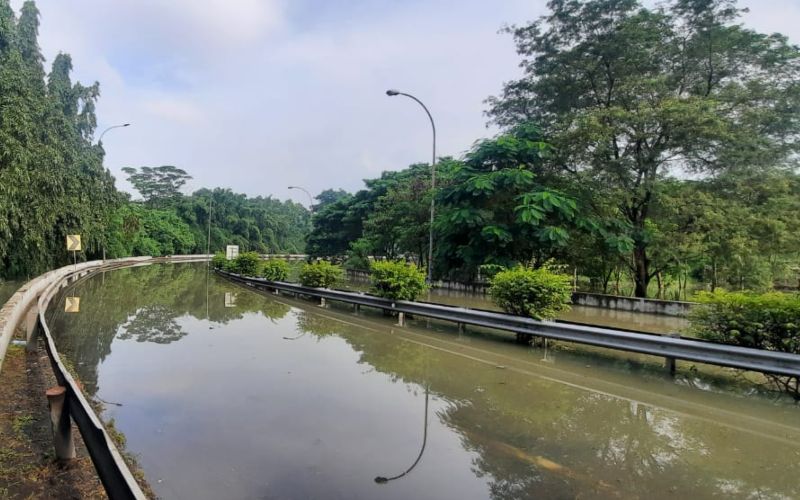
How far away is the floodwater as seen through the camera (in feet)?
13.2

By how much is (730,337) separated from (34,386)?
10.4 m

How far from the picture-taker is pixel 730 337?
715 centimetres

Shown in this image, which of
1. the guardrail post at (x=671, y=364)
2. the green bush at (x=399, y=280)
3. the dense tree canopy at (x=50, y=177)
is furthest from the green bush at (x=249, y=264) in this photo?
the guardrail post at (x=671, y=364)

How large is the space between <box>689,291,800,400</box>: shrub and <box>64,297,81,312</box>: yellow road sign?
17.2m

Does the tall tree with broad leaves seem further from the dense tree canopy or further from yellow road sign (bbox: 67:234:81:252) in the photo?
yellow road sign (bbox: 67:234:81:252)

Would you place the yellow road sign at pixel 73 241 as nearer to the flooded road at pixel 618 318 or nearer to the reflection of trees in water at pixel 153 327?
the reflection of trees in water at pixel 153 327

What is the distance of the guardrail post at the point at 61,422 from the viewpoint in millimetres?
3885

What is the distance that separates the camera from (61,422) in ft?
13.0

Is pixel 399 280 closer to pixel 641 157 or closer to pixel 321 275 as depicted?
pixel 321 275

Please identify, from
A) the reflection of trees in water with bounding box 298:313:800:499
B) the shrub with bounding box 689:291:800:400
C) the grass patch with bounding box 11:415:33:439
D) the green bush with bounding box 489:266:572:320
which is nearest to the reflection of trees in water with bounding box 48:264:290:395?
the grass patch with bounding box 11:415:33:439

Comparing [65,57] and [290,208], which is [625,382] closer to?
[65,57]

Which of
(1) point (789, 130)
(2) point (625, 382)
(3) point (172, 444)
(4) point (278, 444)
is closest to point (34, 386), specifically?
(3) point (172, 444)

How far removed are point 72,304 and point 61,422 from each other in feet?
49.0

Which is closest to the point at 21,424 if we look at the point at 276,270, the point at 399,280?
the point at 399,280
